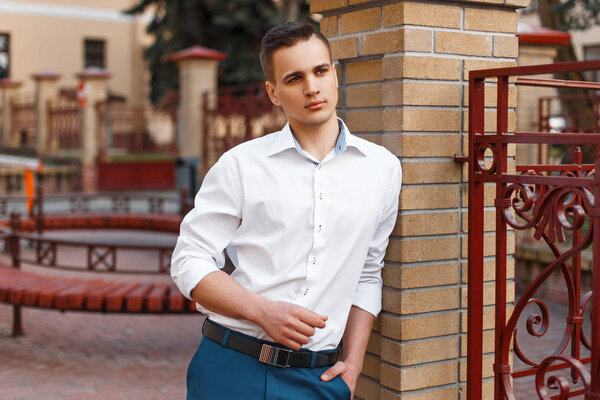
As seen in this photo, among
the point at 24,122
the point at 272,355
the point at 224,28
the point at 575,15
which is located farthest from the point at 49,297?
the point at 24,122

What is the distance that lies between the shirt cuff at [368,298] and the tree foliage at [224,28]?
65.4ft

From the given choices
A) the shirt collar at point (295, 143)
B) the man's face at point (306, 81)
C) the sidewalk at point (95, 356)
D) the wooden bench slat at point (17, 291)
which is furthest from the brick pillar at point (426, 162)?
the wooden bench slat at point (17, 291)

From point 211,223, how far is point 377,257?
53 cm

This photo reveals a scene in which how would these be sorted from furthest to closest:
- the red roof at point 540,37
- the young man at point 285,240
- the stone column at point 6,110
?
the stone column at point 6,110 → the red roof at point 540,37 → the young man at point 285,240

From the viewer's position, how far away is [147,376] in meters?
5.16

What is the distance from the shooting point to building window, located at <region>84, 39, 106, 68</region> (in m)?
32.2

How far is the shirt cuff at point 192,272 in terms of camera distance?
201cm

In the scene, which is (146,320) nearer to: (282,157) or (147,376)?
(147,376)

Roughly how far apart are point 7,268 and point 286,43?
538 cm

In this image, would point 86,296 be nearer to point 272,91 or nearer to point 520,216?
point 272,91

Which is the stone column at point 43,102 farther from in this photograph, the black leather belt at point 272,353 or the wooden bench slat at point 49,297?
the black leather belt at point 272,353

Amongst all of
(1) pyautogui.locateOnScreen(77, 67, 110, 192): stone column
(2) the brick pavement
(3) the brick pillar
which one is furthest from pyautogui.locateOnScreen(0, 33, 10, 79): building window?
(3) the brick pillar

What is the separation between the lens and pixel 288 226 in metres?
2.02

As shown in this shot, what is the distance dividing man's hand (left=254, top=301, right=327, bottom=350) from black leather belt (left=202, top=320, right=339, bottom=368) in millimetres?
76
